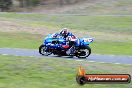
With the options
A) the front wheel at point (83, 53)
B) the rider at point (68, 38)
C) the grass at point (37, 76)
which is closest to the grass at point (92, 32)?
the front wheel at point (83, 53)

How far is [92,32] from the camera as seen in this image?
4516 cm

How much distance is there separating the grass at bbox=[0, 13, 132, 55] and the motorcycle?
4.87m

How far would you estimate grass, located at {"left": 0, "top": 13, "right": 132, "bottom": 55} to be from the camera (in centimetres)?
3309

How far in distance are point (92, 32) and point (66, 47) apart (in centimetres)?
2003

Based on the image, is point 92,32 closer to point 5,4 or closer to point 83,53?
point 83,53

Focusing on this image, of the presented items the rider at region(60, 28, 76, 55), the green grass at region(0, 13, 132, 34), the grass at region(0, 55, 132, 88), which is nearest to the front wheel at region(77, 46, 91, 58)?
the rider at region(60, 28, 76, 55)

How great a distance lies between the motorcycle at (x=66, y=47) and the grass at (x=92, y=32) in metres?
4.87

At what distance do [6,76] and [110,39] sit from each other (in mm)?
25782

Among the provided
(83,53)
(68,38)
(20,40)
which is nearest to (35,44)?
(20,40)

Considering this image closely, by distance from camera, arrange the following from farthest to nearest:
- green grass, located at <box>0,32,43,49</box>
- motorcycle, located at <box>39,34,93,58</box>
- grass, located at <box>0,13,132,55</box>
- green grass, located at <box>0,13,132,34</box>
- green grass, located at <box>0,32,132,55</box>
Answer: green grass, located at <box>0,13,132,34</box> → grass, located at <box>0,13,132,55</box> → green grass, located at <box>0,32,43,49</box> → green grass, located at <box>0,32,132,55</box> → motorcycle, located at <box>39,34,93,58</box>

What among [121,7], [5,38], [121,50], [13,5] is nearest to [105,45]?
[121,50]

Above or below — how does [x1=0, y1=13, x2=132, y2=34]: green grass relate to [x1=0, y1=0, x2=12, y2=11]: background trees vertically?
above

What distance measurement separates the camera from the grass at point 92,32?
3309cm

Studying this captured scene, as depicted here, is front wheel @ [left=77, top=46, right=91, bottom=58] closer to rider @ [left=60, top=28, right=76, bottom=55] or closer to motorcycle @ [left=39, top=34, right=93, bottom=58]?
motorcycle @ [left=39, top=34, right=93, bottom=58]
